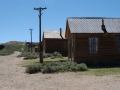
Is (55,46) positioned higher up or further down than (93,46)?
higher up

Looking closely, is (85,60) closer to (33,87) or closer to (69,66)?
(69,66)

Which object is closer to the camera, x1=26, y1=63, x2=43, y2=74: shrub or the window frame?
x1=26, y1=63, x2=43, y2=74: shrub

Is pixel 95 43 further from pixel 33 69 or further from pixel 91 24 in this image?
pixel 33 69

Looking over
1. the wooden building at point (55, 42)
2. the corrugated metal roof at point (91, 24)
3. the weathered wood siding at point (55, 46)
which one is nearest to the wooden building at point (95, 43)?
the corrugated metal roof at point (91, 24)

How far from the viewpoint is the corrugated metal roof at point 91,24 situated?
19109 millimetres

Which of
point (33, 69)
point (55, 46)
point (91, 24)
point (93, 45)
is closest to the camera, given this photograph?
point (33, 69)

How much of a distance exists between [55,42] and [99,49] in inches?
698

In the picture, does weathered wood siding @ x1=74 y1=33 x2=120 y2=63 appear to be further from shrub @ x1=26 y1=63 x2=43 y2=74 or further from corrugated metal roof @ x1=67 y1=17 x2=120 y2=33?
shrub @ x1=26 y1=63 x2=43 y2=74

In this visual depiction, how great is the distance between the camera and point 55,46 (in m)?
36.7

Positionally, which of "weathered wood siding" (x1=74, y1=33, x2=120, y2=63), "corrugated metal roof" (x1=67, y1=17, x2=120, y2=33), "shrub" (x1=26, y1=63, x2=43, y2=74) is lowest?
"shrub" (x1=26, y1=63, x2=43, y2=74)

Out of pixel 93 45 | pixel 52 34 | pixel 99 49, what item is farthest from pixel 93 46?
pixel 52 34

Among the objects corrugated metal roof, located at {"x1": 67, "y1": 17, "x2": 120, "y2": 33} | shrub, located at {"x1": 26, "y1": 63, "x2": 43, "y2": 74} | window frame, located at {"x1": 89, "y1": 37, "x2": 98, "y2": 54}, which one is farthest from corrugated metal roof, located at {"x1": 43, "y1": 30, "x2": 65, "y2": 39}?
shrub, located at {"x1": 26, "y1": 63, "x2": 43, "y2": 74}

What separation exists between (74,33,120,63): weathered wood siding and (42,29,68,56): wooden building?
1693 cm

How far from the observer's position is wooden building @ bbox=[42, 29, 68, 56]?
36094mm
